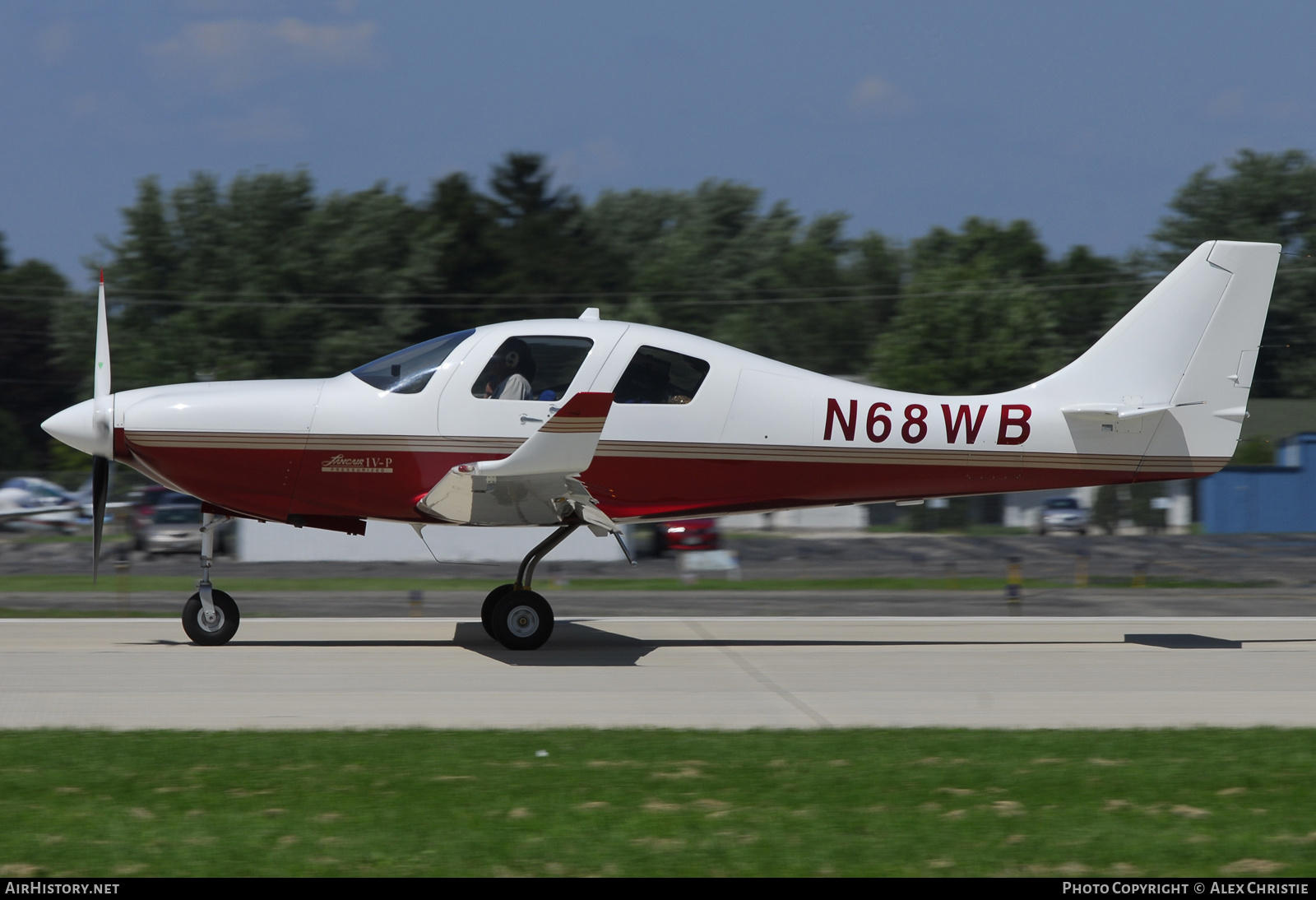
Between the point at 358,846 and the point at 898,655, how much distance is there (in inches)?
265

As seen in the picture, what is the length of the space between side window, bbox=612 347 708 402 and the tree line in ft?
121

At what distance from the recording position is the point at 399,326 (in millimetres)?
52625

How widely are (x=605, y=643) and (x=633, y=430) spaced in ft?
6.95

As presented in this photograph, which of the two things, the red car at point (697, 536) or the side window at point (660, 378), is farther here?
the red car at point (697, 536)

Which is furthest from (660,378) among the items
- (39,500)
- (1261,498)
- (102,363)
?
(39,500)

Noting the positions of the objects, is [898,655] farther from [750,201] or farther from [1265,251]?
[750,201]

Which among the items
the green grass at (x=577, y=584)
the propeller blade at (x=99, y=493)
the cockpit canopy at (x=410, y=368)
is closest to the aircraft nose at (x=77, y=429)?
the propeller blade at (x=99, y=493)

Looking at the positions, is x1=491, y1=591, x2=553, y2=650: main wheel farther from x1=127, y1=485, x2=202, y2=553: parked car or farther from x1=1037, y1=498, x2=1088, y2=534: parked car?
x1=1037, y1=498, x2=1088, y2=534: parked car

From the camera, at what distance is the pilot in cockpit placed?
34.3 feet

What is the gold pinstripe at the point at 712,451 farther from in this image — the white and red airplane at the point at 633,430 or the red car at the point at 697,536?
the red car at the point at 697,536

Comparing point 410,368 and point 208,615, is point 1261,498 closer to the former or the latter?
point 410,368

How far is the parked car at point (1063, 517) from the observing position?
125ft

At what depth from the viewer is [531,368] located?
10.5 m

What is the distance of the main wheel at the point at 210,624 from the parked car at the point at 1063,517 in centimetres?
3149
